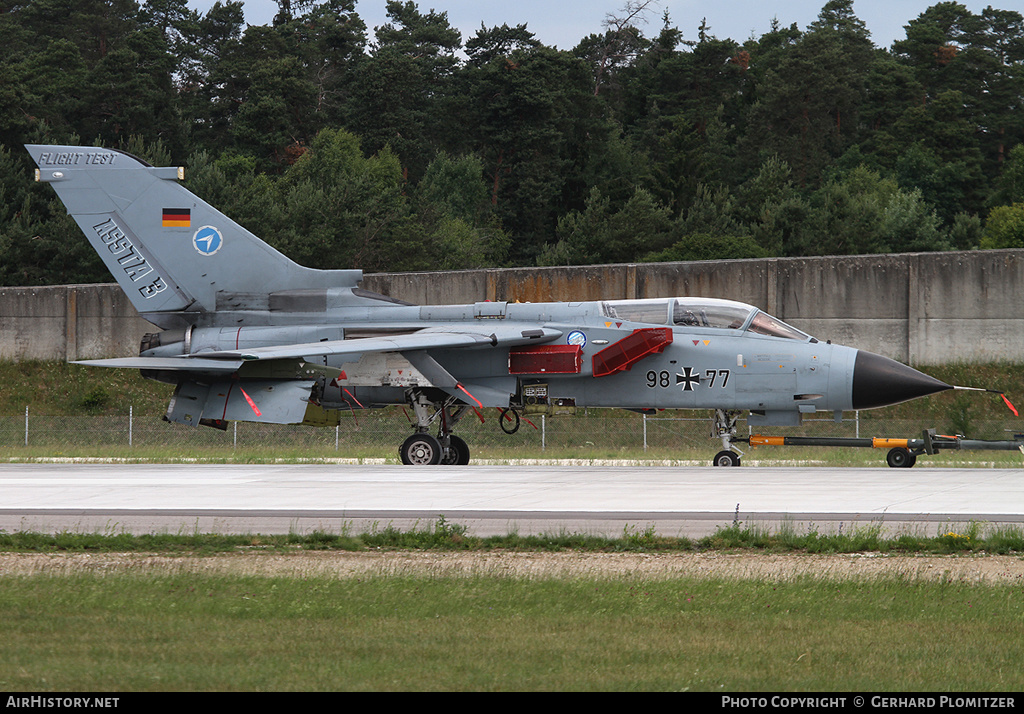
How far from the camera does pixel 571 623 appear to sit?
682cm

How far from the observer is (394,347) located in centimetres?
1758

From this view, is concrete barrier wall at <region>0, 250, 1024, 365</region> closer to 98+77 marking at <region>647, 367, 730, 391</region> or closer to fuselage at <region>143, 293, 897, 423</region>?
fuselage at <region>143, 293, 897, 423</region>

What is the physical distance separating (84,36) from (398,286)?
183 feet

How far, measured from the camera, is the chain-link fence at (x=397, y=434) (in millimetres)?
25984

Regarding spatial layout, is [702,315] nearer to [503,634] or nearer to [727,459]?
[727,459]

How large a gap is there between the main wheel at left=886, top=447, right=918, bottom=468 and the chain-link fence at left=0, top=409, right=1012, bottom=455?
276 inches

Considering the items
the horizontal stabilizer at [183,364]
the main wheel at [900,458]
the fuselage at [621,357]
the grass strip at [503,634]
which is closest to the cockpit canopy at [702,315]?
the fuselage at [621,357]

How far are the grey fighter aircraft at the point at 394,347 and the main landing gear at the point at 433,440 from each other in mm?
28

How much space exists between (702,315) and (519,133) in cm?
5162

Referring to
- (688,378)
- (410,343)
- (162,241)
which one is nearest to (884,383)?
(688,378)

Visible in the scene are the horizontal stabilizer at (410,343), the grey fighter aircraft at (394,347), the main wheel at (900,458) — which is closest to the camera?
the horizontal stabilizer at (410,343)

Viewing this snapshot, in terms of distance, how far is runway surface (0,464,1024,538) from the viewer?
10430 mm

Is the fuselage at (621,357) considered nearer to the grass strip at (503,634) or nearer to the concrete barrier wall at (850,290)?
the grass strip at (503,634)

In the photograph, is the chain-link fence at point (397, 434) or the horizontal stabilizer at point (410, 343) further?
the chain-link fence at point (397, 434)
